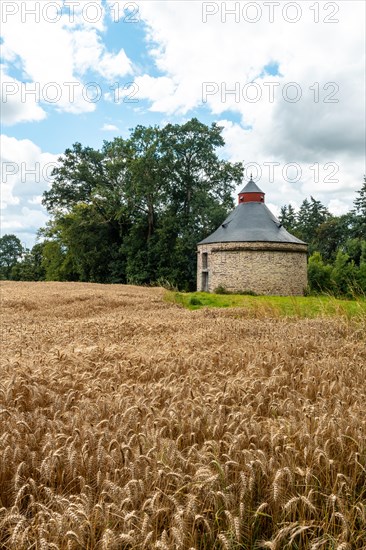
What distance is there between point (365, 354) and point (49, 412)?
15.4 feet

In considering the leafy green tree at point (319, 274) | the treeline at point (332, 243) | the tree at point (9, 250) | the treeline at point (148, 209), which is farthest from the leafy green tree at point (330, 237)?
the tree at point (9, 250)

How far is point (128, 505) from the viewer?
2.36m

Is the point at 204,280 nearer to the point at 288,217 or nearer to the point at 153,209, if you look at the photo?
the point at 153,209

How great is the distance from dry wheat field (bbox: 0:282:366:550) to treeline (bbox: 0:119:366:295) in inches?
A: 1348

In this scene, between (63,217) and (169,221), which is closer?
(169,221)

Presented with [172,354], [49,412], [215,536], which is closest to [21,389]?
[49,412]

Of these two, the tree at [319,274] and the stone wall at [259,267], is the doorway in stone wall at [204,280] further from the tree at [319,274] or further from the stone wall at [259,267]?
the tree at [319,274]

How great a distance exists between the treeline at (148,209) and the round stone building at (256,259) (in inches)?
174

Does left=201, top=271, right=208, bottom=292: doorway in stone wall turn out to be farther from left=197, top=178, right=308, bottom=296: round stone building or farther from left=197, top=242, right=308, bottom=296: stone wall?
left=197, top=242, right=308, bottom=296: stone wall

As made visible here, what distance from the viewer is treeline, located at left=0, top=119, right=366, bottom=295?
139ft

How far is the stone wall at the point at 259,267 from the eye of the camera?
34656 millimetres

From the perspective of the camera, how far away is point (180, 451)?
2986 millimetres

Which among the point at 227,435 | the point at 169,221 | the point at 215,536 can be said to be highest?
the point at 169,221

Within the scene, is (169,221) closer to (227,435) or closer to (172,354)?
(172,354)
